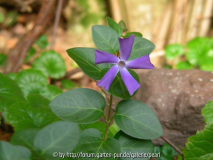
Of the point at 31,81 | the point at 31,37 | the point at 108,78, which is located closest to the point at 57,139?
the point at 108,78

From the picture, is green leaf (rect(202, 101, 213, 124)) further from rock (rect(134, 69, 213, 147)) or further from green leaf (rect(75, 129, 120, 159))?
green leaf (rect(75, 129, 120, 159))

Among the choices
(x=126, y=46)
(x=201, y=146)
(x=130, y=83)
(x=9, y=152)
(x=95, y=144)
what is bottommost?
(x=201, y=146)

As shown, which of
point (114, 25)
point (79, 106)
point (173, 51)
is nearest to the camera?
point (79, 106)

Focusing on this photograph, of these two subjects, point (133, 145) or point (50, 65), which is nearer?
point (133, 145)

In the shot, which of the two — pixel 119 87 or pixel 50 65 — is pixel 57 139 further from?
pixel 50 65

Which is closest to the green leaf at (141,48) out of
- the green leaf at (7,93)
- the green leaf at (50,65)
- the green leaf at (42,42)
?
the green leaf at (7,93)

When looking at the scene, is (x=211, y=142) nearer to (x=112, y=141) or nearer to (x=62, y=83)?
(x=112, y=141)

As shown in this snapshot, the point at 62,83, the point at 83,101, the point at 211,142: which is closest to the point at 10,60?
the point at 62,83
